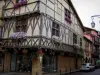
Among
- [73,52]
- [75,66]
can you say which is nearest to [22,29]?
[73,52]

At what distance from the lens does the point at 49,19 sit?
20.1m

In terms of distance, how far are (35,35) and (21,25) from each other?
279 centimetres

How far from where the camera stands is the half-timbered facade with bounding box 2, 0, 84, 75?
18.4 m

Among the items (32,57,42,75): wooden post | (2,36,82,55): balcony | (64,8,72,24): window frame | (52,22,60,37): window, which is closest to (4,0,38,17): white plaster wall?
(2,36,82,55): balcony

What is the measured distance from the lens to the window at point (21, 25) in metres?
19.8

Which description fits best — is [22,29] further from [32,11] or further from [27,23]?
[32,11]

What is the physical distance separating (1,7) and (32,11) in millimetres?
5465

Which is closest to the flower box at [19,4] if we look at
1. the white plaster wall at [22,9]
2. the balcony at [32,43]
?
the white plaster wall at [22,9]

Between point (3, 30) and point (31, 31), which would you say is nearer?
point (31, 31)

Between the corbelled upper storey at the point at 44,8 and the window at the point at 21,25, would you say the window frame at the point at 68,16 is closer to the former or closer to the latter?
the corbelled upper storey at the point at 44,8

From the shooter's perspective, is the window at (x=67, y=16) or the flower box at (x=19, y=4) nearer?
the flower box at (x=19, y=4)

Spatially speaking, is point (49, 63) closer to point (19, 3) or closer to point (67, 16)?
point (19, 3)

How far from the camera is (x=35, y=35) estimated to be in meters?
18.4

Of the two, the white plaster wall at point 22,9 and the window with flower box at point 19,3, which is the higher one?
the window with flower box at point 19,3
